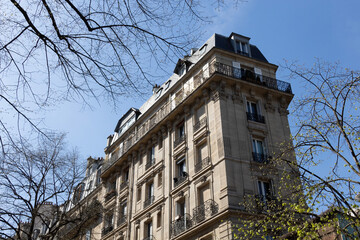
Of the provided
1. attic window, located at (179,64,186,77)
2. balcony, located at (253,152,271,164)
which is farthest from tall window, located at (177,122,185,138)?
balcony, located at (253,152,271,164)

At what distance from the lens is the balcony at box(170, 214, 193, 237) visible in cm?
2162

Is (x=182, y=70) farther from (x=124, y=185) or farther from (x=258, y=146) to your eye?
(x=124, y=185)

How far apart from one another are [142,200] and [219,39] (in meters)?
12.3

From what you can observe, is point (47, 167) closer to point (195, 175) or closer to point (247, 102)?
point (195, 175)

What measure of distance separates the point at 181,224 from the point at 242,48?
12957mm

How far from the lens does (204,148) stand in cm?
2359

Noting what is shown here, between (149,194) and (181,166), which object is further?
(149,194)

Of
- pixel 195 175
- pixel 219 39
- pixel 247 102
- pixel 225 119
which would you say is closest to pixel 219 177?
pixel 195 175

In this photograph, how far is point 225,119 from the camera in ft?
75.5

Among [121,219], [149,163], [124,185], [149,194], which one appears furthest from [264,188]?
[124,185]

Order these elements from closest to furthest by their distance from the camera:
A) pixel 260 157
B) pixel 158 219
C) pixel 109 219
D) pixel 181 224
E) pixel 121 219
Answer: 1. pixel 181 224
2. pixel 260 157
3. pixel 158 219
4. pixel 121 219
5. pixel 109 219

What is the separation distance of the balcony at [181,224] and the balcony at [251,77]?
9.00 m

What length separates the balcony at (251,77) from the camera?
2497cm

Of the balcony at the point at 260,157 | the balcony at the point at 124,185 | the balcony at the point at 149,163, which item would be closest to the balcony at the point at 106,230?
the balcony at the point at 124,185
